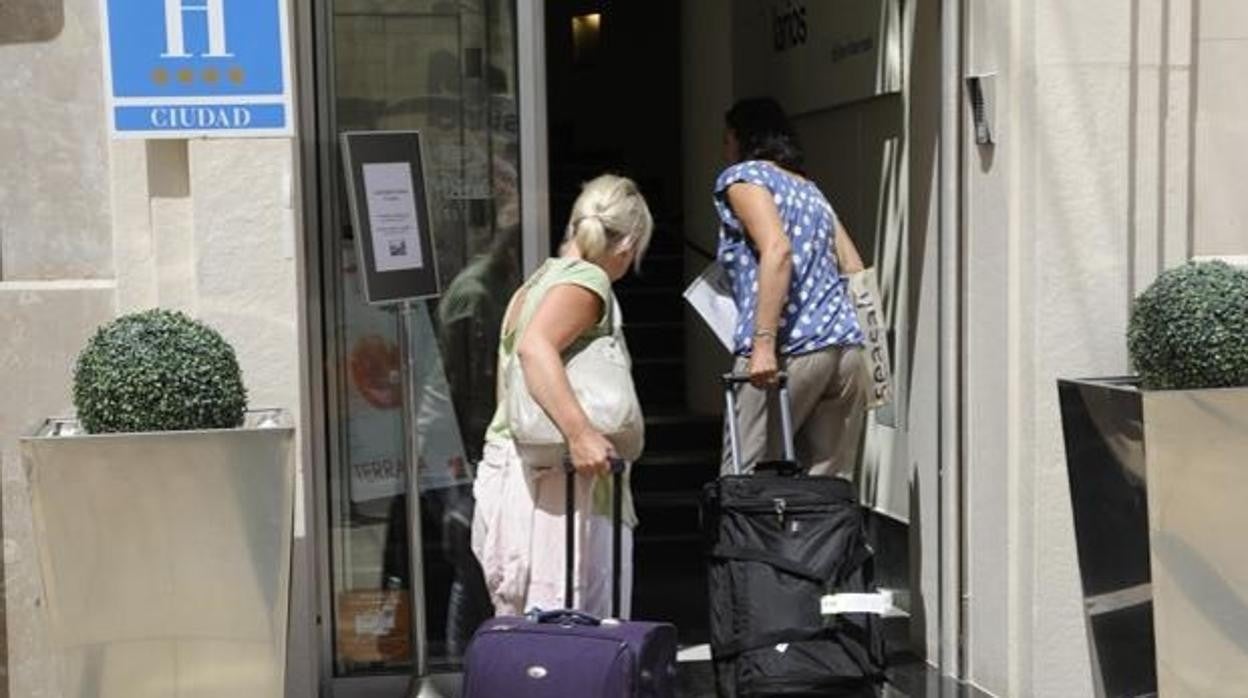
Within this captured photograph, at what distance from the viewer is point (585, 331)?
4543 mm

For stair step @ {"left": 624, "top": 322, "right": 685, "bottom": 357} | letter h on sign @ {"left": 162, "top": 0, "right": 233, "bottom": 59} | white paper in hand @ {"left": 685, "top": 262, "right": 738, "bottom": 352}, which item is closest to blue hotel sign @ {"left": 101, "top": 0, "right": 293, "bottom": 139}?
letter h on sign @ {"left": 162, "top": 0, "right": 233, "bottom": 59}

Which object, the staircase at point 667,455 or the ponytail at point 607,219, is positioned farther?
the staircase at point 667,455

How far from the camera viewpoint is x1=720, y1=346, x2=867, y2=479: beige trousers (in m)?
5.43

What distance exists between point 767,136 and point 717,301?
596 millimetres

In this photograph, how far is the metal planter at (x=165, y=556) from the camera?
412 cm

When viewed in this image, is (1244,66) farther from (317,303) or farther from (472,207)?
(317,303)

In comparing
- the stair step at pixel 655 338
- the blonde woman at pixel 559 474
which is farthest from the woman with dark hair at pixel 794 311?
the stair step at pixel 655 338

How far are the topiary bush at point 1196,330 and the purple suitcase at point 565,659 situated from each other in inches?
60.9

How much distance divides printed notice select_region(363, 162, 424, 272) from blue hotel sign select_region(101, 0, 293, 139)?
51 cm

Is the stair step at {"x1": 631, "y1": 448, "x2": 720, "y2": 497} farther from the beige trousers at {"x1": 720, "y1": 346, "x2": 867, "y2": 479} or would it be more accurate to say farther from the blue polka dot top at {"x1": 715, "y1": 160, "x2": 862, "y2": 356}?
the blue polka dot top at {"x1": 715, "y1": 160, "x2": 862, "y2": 356}

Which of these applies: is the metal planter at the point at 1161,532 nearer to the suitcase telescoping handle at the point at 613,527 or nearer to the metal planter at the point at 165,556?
the suitcase telescoping handle at the point at 613,527

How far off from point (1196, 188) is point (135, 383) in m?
3.40

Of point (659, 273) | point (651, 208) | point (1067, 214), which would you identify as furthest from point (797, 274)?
point (651, 208)

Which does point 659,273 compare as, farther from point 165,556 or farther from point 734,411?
point 165,556
